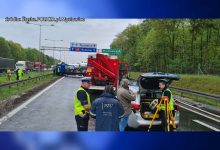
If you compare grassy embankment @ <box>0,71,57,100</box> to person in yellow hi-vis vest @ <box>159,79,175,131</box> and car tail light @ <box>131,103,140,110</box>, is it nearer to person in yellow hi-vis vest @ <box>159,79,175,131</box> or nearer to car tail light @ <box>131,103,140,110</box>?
car tail light @ <box>131,103,140,110</box>

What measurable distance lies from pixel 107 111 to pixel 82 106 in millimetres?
683

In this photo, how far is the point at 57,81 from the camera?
913 centimetres

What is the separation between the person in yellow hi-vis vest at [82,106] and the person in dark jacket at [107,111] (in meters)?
0.37

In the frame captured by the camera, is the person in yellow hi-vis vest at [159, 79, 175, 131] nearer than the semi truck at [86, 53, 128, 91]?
Yes

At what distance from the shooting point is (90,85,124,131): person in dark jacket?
6664mm

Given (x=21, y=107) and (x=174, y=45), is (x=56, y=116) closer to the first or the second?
(x=21, y=107)

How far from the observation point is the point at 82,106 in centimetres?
725

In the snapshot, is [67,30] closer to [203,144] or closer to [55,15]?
[55,15]

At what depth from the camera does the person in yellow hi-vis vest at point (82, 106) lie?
23.5ft

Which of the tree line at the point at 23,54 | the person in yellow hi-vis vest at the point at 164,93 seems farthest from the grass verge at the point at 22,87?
the person in yellow hi-vis vest at the point at 164,93

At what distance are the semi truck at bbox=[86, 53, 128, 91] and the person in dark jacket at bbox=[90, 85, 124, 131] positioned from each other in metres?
1.54

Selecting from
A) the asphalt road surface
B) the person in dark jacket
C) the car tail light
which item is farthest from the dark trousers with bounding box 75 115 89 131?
the car tail light

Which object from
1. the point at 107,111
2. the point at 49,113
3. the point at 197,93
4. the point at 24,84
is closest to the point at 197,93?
the point at 197,93

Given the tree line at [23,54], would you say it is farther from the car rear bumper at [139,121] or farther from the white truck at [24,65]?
the car rear bumper at [139,121]
